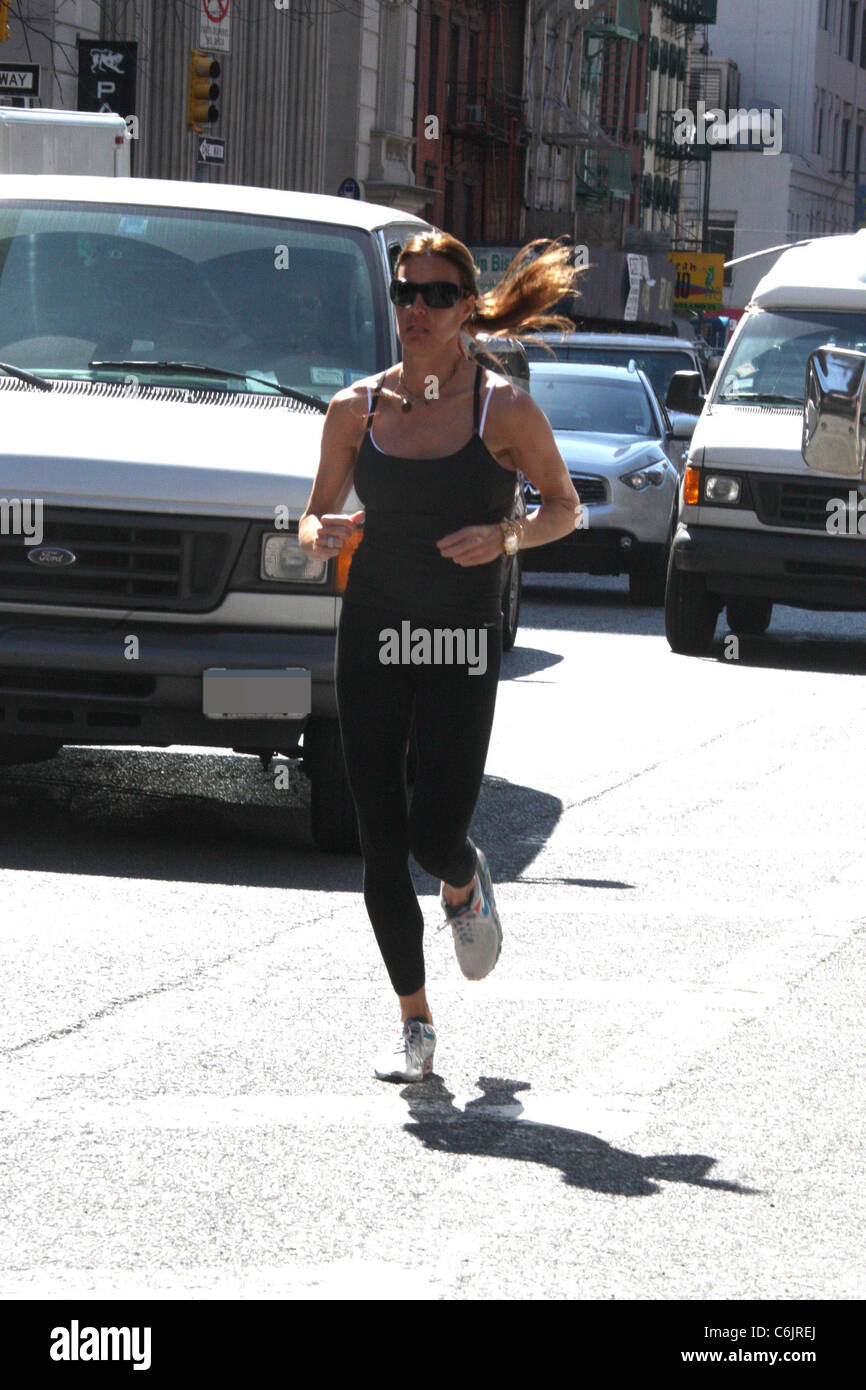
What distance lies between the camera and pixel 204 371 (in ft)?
29.0

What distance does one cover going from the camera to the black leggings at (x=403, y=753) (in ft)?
18.6

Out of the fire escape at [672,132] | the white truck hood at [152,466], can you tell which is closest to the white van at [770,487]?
the white truck hood at [152,466]

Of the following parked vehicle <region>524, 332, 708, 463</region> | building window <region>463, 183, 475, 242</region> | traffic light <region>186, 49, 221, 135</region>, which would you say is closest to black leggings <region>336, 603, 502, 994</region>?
traffic light <region>186, 49, 221, 135</region>

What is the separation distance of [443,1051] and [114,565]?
2680 millimetres

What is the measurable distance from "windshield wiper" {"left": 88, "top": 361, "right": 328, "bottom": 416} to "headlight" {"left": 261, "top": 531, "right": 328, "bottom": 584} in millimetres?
745

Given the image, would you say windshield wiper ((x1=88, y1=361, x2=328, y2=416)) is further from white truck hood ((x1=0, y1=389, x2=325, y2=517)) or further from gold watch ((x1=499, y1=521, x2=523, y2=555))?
gold watch ((x1=499, y1=521, x2=523, y2=555))

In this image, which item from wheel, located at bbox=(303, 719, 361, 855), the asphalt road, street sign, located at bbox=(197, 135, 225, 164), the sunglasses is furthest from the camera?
street sign, located at bbox=(197, 135, 225, 164)

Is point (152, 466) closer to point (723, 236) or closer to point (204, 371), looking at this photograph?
point (204, 371)

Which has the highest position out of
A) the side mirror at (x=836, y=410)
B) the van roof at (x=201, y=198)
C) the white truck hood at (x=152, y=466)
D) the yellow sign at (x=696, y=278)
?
the van roof at (x=201, y=198)

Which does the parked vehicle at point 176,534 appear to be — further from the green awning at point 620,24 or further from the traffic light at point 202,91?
the green awning at point 620,24

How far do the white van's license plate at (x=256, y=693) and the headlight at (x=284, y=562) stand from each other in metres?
0.31

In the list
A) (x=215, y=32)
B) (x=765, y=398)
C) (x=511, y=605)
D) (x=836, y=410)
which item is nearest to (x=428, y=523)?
(x=836, y=410)

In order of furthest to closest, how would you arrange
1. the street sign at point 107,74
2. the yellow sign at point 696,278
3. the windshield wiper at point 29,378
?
the yellow sign at point 696,278 < the street sign at point 107,74 < the windshield wiper at point 29,378

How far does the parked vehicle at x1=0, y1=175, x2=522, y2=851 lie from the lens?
8141 mm
